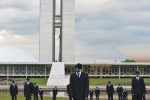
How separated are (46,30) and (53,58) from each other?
4734mm

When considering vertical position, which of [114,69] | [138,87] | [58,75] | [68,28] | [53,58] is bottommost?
[58,75]

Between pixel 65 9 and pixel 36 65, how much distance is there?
10.5 metres

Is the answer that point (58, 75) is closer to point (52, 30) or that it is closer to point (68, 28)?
point (52, 30)

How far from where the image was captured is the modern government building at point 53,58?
175ft

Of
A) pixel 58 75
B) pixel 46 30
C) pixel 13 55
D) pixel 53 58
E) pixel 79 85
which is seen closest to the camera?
pixel 79 85

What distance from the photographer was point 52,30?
57.6m

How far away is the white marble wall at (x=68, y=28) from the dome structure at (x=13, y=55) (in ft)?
28.6

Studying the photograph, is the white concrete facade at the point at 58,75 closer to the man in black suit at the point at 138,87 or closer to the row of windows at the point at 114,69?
the row of windows at the point at 114,69

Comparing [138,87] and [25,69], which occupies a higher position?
[138,87]

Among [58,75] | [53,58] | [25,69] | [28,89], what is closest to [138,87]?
[28,89]

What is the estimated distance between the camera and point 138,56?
54.2m

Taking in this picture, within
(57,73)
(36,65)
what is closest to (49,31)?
(36,65)

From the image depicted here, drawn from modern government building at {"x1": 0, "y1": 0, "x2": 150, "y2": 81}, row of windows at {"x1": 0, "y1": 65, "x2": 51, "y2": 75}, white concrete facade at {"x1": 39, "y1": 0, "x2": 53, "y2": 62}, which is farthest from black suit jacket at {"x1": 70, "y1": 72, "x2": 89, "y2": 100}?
white concrete facade at {"x1": 39, "y1": 0, "x2": 53, "y2": 62}

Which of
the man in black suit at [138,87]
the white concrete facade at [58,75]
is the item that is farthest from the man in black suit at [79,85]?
the white concrete facade at [58,75]
